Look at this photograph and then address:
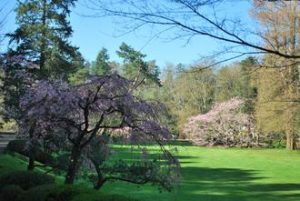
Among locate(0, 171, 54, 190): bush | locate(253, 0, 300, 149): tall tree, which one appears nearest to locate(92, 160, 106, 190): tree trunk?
locate(0, 171, 54, 190): bush

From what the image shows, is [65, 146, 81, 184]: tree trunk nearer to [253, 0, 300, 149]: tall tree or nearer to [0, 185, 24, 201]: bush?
[0, 185, 24, 201]: bush

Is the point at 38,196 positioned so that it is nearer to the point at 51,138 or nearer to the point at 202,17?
the point at 51,138

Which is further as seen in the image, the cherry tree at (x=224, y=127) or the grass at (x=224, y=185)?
the cherry tree at (x=224, y=127)

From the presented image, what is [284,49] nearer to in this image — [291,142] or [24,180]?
[24,180]

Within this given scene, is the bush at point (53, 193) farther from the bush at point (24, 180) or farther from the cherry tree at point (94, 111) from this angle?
the cherry tree at point (94, 111)

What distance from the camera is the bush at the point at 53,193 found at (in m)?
6.30

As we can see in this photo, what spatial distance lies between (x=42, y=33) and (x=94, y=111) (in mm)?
15979

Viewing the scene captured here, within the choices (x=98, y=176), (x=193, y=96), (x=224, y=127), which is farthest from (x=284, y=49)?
(x=193, y=96)

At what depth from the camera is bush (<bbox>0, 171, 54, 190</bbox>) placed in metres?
8.15

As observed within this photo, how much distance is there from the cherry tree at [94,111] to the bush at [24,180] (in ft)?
1.50

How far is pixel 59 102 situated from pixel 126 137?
4.35 feet

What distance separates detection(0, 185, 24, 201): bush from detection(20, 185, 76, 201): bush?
640 millimetres

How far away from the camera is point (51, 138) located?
30.3 ft

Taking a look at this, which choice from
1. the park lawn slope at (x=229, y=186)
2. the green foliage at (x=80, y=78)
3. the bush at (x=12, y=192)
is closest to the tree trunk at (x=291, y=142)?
the park lawn slope at (x=229, y=186)
